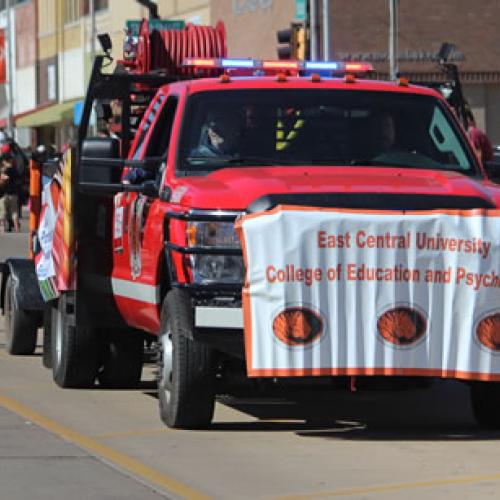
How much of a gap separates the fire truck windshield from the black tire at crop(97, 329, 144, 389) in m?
2.29

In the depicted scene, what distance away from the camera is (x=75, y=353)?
12.8 m

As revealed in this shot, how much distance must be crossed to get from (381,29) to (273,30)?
4.43 m

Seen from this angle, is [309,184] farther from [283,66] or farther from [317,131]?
[283,66]

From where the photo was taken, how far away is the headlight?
1022 centimetres

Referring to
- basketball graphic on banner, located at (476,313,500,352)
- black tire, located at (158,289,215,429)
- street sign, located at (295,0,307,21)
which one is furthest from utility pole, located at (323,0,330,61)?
basketball graphic on banner, located at (476,313,500,352)

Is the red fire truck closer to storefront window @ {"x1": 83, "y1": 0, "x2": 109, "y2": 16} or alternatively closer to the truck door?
the truck door

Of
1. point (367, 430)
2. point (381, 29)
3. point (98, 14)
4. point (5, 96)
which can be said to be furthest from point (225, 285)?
point (5, 96)

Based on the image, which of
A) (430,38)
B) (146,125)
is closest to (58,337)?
(146,125)

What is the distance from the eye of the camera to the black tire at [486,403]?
10875 mm

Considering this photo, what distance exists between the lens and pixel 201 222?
33.6 feet

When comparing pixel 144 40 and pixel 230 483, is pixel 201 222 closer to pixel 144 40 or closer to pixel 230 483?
pixel 230 483

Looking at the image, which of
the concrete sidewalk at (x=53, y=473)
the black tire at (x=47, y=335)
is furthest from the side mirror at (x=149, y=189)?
the black tire at (x=47, y=335)

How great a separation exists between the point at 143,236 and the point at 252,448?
186 centimetres

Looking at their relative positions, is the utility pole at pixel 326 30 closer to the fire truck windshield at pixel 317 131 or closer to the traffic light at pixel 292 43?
the traffic light at pixel 292 43
